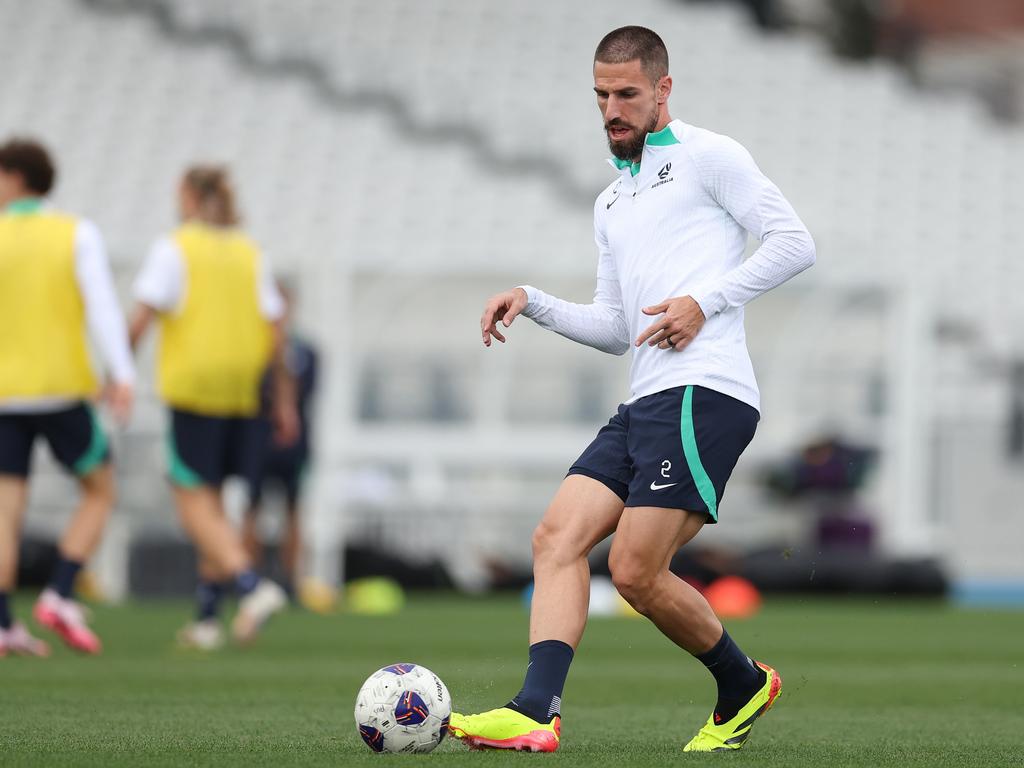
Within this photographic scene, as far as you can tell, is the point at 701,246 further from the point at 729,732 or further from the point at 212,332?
the point at 212,332

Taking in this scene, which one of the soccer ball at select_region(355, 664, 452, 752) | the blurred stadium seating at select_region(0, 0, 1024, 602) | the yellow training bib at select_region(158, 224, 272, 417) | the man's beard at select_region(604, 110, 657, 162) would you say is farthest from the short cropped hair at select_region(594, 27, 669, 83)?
the blurred stadium seating at select_region(0, 0, 1024, 602)

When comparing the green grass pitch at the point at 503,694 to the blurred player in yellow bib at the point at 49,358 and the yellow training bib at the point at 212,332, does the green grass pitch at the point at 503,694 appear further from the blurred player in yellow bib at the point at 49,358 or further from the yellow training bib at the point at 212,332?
the yellow training bib at the point at 212,332

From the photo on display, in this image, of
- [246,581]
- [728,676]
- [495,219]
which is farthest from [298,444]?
[495,219]

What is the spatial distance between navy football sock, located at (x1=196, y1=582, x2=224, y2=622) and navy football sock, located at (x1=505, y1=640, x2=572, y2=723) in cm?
453

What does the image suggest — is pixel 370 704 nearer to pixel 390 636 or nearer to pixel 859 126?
pixel 390 636

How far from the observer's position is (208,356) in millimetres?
8242

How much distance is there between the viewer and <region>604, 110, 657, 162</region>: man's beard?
432 centimetres

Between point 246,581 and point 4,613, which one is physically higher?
point 246,581

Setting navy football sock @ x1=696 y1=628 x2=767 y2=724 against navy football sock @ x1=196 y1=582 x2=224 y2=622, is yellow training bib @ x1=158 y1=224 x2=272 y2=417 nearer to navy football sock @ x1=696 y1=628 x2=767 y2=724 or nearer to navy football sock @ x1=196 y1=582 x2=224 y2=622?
navy football sock @ x1=196 y1=582 x2=224 y2=622

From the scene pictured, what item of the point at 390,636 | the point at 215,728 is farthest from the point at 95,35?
the point at 215,728

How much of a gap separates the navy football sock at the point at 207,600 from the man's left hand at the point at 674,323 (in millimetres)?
4818

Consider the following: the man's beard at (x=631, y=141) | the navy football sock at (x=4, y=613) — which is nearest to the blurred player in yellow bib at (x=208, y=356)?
the navy football sock at (x=4, y=613)

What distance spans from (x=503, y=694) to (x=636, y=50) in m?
2.72

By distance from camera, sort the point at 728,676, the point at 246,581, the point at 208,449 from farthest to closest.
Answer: the point at 208,449 → the point at 246,581 → the point at 728,676
